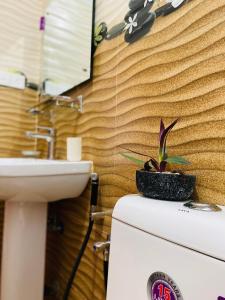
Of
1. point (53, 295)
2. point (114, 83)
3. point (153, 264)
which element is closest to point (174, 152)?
point (153, 264)

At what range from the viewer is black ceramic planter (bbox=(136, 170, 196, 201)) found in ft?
2.15

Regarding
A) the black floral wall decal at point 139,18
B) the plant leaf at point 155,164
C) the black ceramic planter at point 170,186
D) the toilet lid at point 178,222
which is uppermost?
the black floral wall decal at point 139,18

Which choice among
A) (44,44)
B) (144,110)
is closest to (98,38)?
(144,110)

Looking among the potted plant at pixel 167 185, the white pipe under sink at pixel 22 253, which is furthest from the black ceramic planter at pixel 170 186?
the white pipe under sink at pixel 22 253

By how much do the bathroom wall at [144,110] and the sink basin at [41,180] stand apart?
11cm

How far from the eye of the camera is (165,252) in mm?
524

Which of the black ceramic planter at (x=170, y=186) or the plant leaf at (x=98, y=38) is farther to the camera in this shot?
the plant leaf at (x=98, y=38)

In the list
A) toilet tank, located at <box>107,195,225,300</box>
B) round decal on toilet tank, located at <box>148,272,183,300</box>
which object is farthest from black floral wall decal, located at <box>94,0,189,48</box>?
round decal on toilet tank, located at <box>148,272,183,300</box>

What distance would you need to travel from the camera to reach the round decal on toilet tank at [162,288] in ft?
1.61

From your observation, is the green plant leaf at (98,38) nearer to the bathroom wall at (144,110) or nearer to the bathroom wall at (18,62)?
the bathroom wall at (144,110)

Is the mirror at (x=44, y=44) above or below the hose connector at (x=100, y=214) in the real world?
above

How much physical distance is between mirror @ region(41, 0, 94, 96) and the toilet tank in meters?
0.84

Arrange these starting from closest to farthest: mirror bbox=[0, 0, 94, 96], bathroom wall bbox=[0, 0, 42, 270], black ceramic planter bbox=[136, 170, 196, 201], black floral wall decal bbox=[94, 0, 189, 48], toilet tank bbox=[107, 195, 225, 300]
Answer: toilet tank bbox=[107, 195, 225, 300] < black ceramic planter bbox=[136, 170, 196, 201] < black floral wall decal bbox=[94, 0, 189, 48] < mirror bbox=[0, 0, 94, 96] < bathroom wall bbox=[0, 0, 42, 270]

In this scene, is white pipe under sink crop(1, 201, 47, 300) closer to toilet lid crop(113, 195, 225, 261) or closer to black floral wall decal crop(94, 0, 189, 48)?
toilet lid crop(113, 195, 225, 261)
